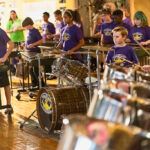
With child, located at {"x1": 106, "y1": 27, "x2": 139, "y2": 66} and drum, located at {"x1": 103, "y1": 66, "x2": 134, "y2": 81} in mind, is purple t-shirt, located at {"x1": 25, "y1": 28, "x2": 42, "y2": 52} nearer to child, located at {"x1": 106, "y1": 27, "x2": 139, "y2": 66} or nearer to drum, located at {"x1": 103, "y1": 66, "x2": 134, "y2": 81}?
child, located at {"x1": 106, "y1": 27, "x2": 139, "y2": 66}

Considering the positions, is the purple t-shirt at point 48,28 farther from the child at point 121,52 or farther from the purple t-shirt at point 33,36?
the child at point 121,52

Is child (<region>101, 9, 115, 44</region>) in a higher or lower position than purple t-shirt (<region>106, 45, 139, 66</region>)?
higher

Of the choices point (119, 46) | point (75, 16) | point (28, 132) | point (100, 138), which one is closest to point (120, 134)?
point (100, 138)

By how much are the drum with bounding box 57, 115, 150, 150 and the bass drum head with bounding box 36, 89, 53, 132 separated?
2804 millimetres

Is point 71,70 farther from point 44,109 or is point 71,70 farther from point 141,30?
point 141,30

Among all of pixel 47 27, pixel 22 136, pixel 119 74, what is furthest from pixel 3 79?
pixel 119 74

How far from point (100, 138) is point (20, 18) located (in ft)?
24.8

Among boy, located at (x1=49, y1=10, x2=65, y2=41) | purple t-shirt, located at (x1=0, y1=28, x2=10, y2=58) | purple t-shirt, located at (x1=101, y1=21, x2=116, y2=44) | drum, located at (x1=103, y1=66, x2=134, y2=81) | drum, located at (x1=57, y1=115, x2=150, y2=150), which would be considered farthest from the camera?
boy, located at (x1=49, y1=10, x2=65, y2=41)

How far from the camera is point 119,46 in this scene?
11.2 feet

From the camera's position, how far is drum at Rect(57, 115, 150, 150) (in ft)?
2.03

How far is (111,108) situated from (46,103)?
9.38 feet

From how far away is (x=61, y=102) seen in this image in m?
3.46

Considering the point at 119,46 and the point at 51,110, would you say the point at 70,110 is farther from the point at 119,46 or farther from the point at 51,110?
the point at 119,46

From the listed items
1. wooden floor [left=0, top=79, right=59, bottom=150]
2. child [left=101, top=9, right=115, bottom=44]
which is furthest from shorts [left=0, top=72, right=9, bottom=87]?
child [left=101, top=9, right=115, bottom=44]
